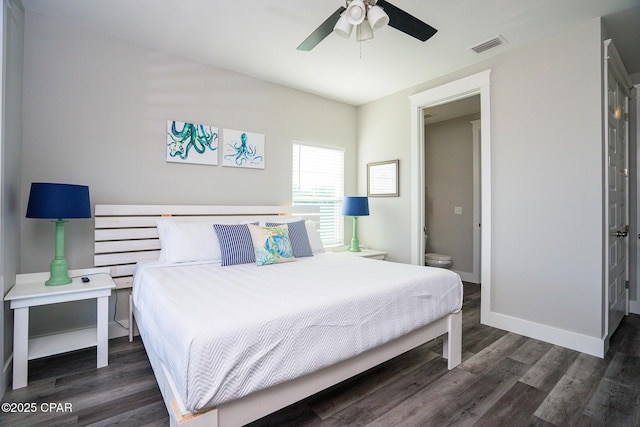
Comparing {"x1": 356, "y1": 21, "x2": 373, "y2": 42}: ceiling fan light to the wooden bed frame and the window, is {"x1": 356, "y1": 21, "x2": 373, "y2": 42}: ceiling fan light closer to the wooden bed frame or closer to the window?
the wooden bed frame

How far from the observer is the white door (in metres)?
2.58

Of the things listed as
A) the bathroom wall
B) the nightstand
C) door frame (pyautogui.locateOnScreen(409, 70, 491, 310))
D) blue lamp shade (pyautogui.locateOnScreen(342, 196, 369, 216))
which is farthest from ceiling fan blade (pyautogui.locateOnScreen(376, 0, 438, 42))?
the bathroom wall

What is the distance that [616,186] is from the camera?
285 centimetres

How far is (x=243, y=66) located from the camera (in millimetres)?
3277

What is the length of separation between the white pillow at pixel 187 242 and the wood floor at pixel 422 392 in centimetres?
83

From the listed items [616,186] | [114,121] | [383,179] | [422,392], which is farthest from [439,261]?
[114,121]

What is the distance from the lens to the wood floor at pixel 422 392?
5.51ft

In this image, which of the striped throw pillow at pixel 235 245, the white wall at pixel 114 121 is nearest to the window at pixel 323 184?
the white wall at pixel 114 121

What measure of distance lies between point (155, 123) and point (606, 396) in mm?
A: 4089

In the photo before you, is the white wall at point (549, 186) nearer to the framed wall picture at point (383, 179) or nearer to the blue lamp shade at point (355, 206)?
the framed wall picture at point (383, 179)

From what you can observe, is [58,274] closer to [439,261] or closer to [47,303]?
[47,303]

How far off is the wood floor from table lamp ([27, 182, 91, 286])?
0.71m

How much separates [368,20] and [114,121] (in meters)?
2.36

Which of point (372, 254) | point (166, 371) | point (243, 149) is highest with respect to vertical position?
point (243, 149)
